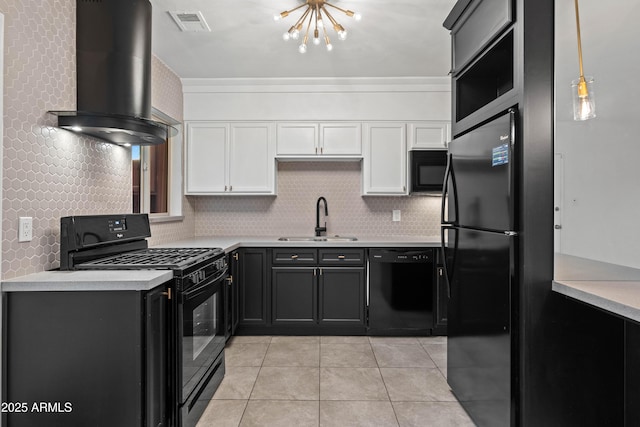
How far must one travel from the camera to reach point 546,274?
156 centimetres

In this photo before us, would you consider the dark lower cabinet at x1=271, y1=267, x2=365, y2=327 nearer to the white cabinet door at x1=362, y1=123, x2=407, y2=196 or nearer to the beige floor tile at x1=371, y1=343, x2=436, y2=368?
the beige floor tile at x1=371, y1=343, x2=436, y2=368

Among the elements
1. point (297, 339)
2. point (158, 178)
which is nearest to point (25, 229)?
point (158, 178)

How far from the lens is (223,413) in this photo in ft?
7.14

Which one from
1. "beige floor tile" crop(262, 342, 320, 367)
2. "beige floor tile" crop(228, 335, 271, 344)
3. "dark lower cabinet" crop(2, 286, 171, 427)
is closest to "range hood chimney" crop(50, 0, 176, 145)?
"dark lower cabinet" crop(2, 286, 171, 427)

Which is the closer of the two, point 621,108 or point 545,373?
point 545,373

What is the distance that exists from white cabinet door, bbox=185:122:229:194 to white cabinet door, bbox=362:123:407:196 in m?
1.55

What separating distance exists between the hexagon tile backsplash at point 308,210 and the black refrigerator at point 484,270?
179 centimetres

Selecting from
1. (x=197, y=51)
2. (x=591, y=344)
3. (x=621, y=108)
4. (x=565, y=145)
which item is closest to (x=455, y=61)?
(x=591, y=344)

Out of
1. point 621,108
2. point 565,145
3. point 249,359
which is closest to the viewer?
point 249,359

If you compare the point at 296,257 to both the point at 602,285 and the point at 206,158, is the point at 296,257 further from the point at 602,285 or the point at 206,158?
the point at 602,285

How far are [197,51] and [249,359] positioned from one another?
2742 mm

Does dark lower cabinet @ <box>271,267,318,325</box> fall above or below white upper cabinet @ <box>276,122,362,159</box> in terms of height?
below

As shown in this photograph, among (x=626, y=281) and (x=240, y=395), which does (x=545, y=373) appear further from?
(x=240, y=395)

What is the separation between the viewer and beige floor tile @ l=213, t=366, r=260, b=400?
239 cm
